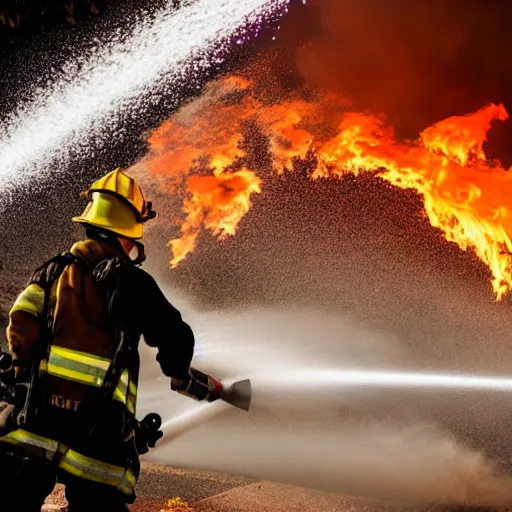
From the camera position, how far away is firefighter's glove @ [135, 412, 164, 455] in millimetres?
2482

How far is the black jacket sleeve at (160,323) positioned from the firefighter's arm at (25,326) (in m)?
0.45

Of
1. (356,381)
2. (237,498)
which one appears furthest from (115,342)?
(356,381)

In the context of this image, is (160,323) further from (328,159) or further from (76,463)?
(328,159)

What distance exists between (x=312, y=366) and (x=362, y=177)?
374cm

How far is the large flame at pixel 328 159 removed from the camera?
8.19m

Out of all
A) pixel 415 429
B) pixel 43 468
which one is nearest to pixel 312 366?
pixel 415 429

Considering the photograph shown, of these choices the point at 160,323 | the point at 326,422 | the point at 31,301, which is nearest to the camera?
the point at 160,323

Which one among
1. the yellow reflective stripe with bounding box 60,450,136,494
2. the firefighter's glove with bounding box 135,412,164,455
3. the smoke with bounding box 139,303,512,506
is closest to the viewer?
the yellow reflective stripe with bounding box 60,450,136,494

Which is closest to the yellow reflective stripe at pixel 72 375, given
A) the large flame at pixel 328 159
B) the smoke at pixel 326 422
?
the smoke at pixel 326 422

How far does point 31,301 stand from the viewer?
2.42m

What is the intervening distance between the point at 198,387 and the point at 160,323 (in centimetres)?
56

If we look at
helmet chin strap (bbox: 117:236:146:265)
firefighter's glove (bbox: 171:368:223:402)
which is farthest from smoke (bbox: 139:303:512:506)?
helmet chin strap (bbox: 117:236:146:265)

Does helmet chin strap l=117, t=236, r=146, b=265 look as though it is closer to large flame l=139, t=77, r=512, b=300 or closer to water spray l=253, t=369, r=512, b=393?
water spray l=253, t=369, r=512, b=393

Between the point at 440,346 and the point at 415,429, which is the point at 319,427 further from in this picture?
the point at 440,346
